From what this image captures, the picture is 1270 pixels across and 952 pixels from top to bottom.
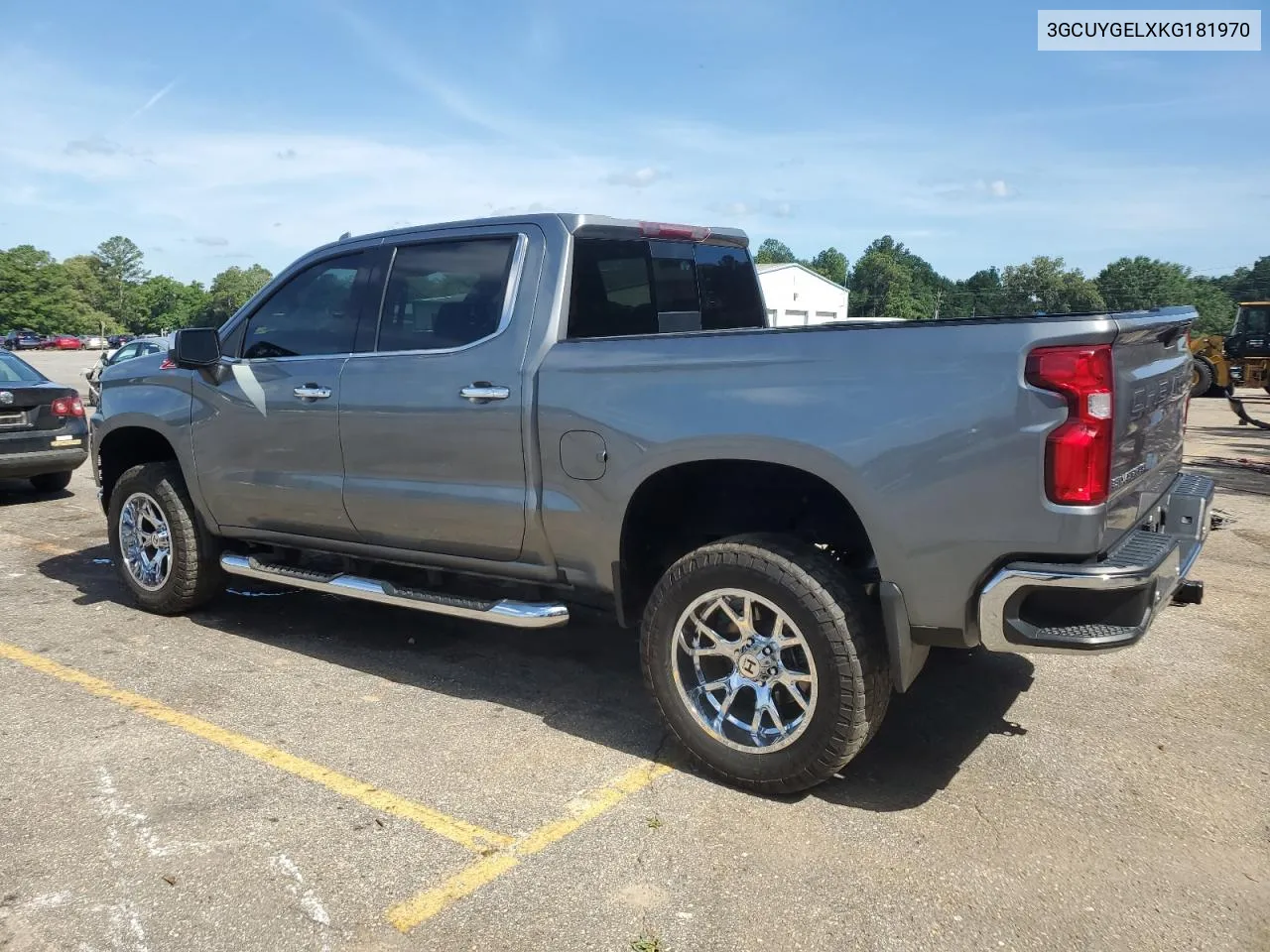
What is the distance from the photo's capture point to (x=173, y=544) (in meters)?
5.43

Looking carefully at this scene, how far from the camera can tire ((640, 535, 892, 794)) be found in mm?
3227

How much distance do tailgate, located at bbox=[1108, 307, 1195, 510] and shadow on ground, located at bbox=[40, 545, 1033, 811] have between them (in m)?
1.18

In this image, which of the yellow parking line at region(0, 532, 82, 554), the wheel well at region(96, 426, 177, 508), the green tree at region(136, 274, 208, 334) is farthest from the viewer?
the green tree at region(136, 274, 208, 334)

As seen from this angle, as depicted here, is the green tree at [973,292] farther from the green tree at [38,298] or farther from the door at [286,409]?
the green tree at [38,298]

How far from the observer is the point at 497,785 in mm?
3516

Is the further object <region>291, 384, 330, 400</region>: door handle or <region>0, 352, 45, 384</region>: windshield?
<region>0, 352, 45, 384</region>: windshield

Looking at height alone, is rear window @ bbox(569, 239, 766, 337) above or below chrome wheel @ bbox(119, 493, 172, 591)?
above

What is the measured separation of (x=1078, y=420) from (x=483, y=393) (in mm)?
2230

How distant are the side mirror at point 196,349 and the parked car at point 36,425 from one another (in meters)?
5.32

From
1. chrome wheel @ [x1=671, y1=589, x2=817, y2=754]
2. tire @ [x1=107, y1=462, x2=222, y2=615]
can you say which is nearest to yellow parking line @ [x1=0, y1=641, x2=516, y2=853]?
tire @ [x1=107, y1=462, x2=222, y2=615]

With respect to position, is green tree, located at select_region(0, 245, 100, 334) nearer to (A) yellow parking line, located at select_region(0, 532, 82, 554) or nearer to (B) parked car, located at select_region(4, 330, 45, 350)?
(B) parked car, located at select_region(4, 330, 45, 350)

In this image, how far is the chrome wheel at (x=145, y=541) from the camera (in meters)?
5.52

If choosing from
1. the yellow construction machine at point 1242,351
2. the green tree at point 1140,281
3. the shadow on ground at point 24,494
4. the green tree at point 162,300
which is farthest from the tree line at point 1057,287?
the green tree at point 162,300

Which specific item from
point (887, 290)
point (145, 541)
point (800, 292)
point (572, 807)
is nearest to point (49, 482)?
point (145, 541)
